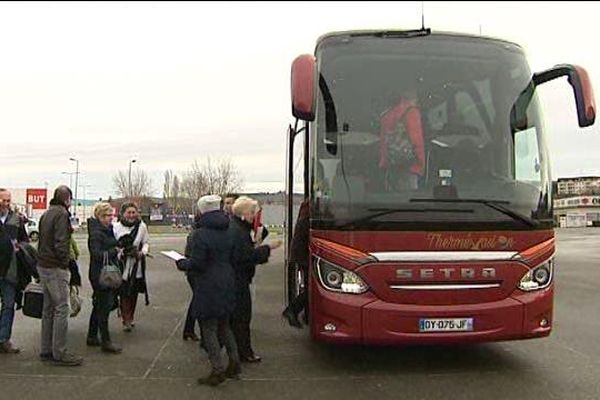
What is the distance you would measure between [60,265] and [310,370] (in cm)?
266

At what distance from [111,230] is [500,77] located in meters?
4.55

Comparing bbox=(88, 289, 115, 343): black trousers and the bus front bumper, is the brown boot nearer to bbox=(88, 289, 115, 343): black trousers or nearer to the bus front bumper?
bbox=(88, 289, 115, 343): black trousers

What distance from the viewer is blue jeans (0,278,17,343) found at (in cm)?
720

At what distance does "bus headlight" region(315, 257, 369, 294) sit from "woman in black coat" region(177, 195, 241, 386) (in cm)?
84

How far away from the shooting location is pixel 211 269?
238 inches

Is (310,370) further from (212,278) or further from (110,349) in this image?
(110,349)

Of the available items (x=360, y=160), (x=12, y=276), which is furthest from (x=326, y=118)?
(x=12, y=276)

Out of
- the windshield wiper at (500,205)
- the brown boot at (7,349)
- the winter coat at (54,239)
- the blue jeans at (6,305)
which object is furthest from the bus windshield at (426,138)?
the brown boot at (7,349)

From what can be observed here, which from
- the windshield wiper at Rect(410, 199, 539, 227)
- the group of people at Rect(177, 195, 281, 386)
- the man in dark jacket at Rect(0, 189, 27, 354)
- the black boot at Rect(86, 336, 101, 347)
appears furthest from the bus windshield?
the man in dark jacket at Rect(0, 189, 27, 354)

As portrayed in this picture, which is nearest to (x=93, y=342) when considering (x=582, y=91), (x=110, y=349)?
(x=110, y=349)

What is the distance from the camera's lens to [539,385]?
6.02 meters

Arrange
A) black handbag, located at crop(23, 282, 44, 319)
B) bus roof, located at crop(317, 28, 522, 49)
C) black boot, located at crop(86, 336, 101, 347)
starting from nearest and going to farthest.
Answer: bus roof, located at crop(317, 28, 522, 49) < black handbag, located at crop(23, 282, 44, 319) < black boot, located at crop(86, 336, 101, 347)

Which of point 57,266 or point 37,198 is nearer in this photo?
point 57,266

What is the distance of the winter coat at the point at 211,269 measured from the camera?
6.02m
